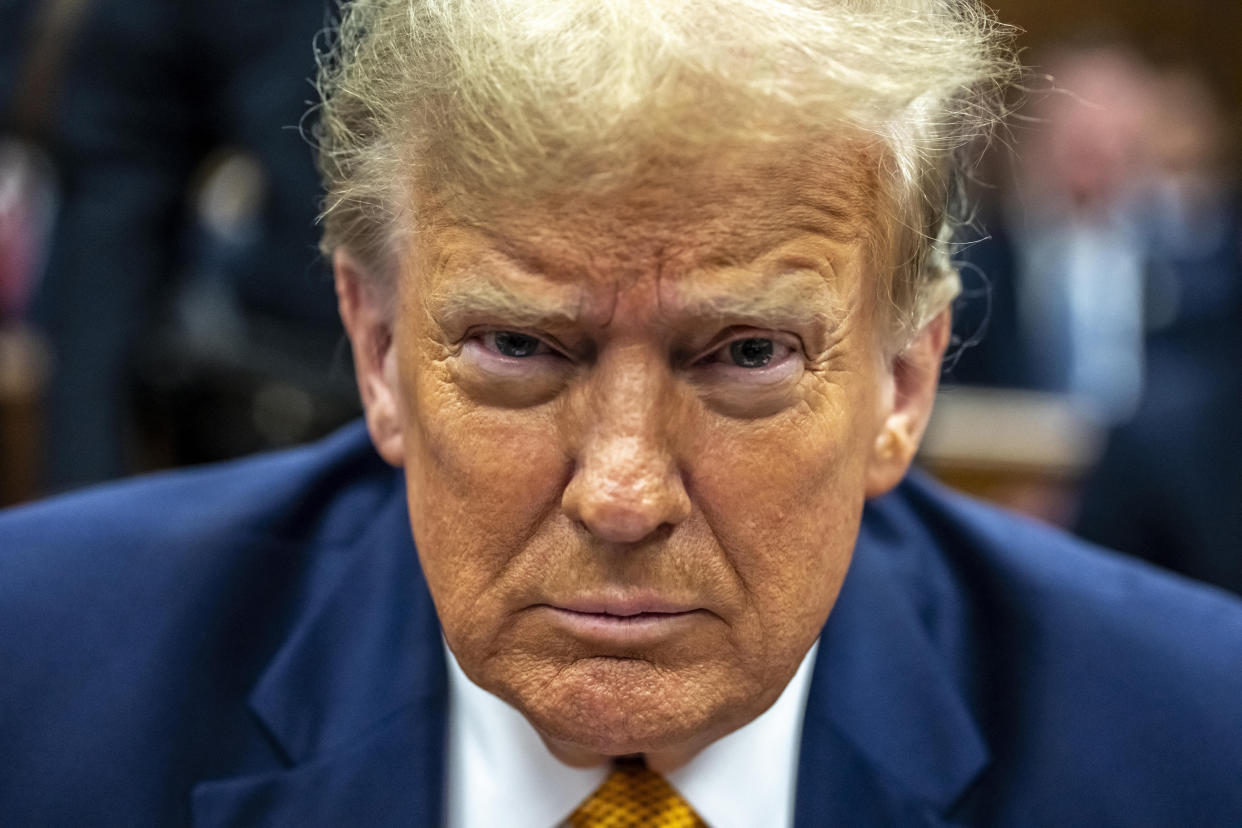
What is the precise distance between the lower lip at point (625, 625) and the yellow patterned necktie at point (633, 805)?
1.18 ft

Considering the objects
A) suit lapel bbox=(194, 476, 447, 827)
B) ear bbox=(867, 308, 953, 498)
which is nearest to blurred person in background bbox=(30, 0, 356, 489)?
suit lapel bbox=(194, 476, 447, 827)

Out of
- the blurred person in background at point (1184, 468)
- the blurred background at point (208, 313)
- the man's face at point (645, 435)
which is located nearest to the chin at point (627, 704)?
the man's face at point (645, 435)

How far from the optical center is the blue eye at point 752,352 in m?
1.49

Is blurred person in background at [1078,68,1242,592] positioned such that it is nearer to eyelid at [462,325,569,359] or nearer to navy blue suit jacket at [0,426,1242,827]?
navy blue suit jacket at [0,426,1242,827]

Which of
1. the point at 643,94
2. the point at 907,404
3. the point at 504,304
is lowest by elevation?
the point at 907,404

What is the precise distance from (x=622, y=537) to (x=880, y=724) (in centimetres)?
64

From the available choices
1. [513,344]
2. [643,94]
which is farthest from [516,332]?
[643,94]

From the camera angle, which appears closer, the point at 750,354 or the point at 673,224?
the point at 673,224

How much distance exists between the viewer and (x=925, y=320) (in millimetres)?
1731

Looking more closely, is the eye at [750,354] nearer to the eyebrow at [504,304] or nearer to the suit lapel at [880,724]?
the eyebrow at [504,304]

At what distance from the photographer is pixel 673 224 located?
1396 mm

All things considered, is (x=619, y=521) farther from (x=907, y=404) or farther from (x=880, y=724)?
(x=880, y=724)

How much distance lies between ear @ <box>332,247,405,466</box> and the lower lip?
1.19 feet

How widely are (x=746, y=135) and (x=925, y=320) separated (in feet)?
1.50
